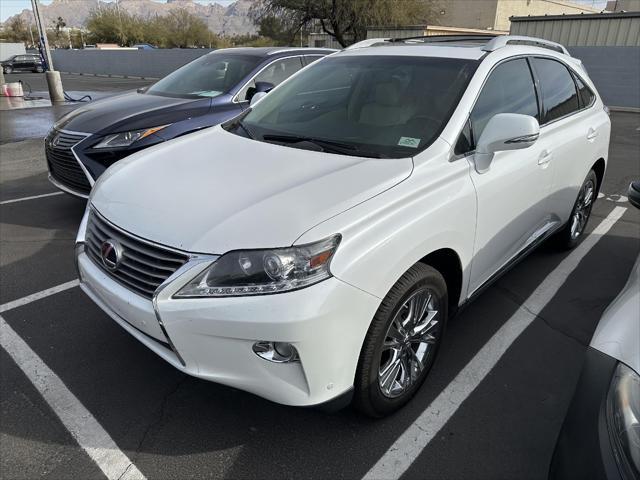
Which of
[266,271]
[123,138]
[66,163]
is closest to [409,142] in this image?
[266,271]

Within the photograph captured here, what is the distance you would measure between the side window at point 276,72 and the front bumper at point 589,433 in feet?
15.8

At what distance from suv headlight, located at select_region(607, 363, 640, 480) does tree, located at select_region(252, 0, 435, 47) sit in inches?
1050

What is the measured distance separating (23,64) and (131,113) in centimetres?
3853

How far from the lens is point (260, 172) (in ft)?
8.05

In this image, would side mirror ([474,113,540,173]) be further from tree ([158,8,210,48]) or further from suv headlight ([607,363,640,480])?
tree ([158,8,210,48])

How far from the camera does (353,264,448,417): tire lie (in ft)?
7.00

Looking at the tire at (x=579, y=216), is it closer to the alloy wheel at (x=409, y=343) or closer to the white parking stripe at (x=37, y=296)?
the alloy wheel at (x=409, y=343)

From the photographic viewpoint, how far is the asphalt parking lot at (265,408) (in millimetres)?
2250

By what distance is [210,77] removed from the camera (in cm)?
596

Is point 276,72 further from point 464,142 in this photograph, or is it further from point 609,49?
point 609,49

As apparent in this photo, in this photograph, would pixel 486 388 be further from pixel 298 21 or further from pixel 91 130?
pixel 298 21

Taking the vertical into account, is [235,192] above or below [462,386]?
above

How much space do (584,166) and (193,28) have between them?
237 ft

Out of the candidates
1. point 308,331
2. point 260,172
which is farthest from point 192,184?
point 308,331
